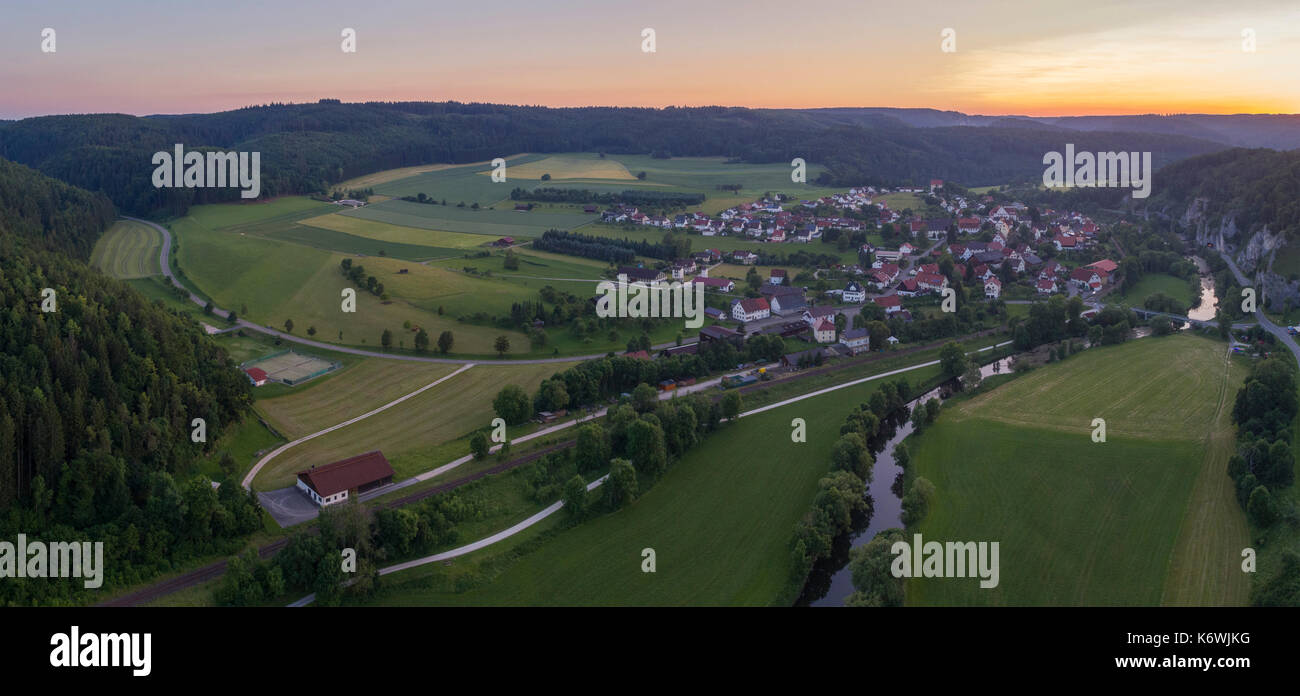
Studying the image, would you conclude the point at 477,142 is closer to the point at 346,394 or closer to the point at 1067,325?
the point at 346,394

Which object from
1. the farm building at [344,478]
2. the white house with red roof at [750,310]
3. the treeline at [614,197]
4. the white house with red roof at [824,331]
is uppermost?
the treeline at [614,197]

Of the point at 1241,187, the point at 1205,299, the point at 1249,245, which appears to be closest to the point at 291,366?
the point at 1205,299

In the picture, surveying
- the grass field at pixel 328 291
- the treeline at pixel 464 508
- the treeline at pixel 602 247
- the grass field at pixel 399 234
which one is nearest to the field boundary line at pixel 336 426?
the grass field at pixel 328 291

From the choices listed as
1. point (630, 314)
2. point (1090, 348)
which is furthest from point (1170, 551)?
point (630, 314)

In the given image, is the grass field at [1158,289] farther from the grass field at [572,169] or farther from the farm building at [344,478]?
the grass field at [572,169]

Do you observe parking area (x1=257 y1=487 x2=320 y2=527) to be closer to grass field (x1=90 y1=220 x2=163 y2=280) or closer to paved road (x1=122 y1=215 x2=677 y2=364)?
paved road (x1=122 y1=215 x2=677 y2=364)

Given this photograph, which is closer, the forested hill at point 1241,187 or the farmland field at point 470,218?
the forested hill at point 1241,187
